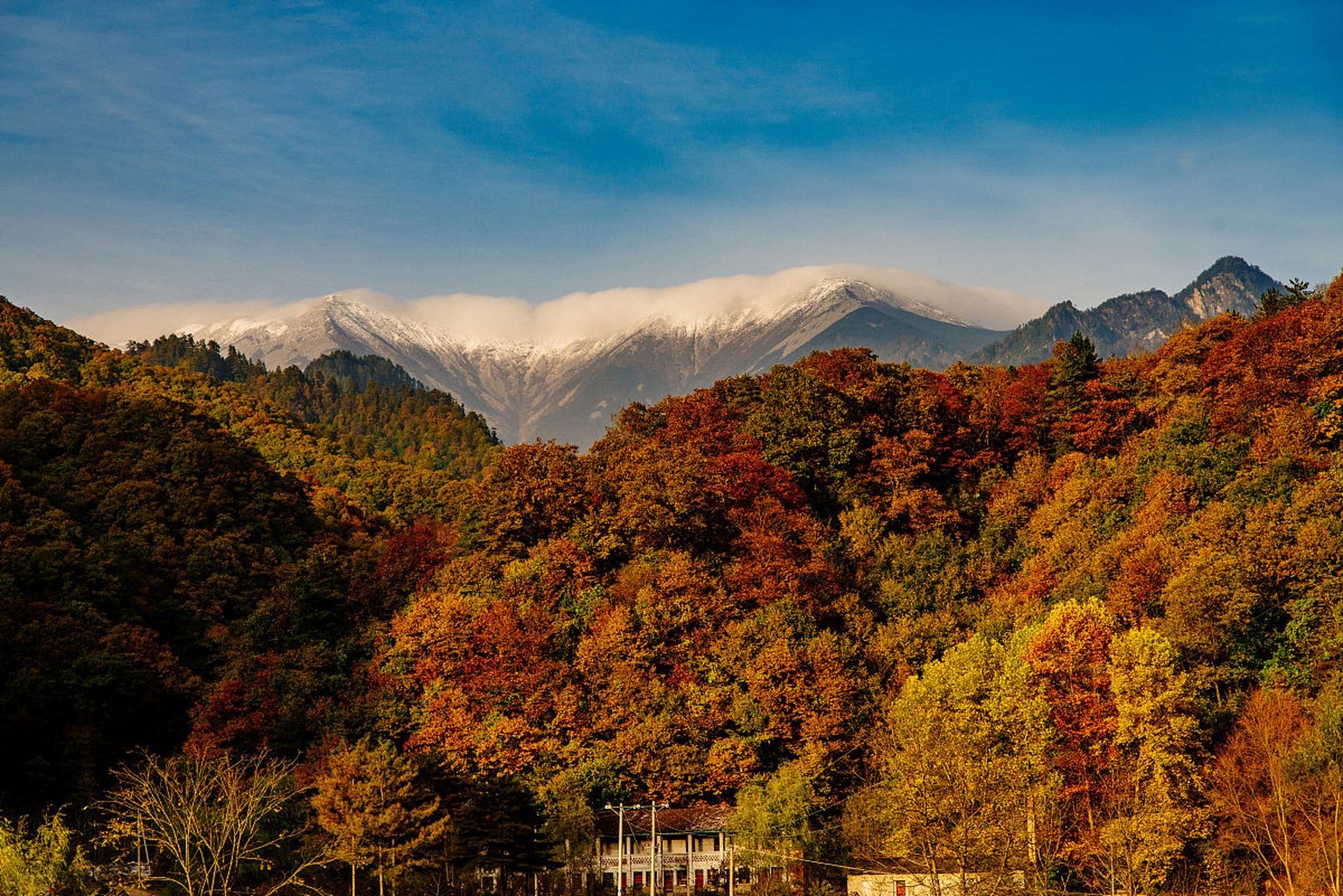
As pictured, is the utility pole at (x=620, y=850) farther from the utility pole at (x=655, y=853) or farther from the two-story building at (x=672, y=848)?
the utility pole at (x=655, y=853)

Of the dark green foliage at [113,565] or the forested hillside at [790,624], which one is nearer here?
the forested hillside at [790,624]

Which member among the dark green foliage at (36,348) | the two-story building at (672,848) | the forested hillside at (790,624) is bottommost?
the two-story building at (672,848)

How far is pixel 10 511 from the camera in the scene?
7025 centimetres

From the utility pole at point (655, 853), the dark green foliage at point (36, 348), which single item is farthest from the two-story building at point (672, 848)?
the dark green foliage at point (36, 348)

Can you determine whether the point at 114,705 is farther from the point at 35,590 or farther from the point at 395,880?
the point at 395,880

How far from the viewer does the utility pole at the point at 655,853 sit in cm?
5119

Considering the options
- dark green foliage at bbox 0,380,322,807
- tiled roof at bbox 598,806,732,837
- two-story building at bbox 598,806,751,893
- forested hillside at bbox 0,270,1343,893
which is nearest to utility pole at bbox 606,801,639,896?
two-story building at bbox 598,806,751,893

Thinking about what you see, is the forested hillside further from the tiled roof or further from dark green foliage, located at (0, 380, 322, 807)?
the tiled roof

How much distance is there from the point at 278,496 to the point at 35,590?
1769cm

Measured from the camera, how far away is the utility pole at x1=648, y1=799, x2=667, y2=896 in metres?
51.2

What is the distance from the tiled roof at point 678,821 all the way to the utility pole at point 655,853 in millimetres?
570

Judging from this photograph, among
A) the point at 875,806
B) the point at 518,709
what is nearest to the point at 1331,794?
the point at 875,806

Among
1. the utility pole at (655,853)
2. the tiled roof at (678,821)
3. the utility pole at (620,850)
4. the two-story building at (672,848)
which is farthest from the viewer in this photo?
the tiled roof at (678,821)

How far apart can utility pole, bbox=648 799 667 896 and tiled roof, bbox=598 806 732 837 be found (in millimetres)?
570
